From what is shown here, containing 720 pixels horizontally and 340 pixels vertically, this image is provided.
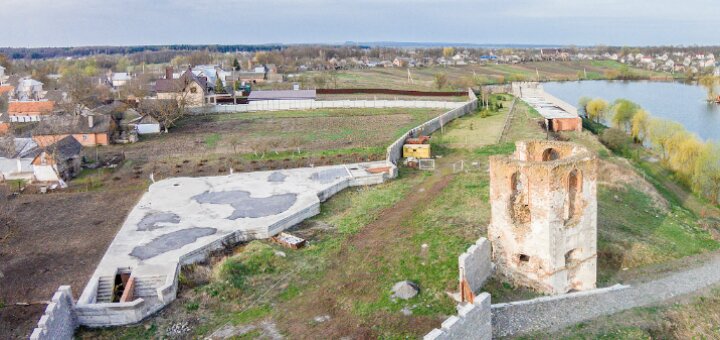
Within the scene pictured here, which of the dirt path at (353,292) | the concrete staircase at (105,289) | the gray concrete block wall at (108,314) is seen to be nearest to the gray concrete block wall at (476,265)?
the dirt path at (353,292)

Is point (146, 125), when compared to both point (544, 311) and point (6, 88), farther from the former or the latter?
point (6, 88)

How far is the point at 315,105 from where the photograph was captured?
57.0m

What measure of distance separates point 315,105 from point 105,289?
39.4 metres

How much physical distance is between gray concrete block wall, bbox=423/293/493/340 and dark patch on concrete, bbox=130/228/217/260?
462 inches

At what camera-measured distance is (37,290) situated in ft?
62.5

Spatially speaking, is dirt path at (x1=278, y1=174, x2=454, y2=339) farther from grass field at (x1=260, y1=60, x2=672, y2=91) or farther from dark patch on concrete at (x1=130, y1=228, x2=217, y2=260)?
grass field at (x1=260, y1=60, x2=672, y2=91)

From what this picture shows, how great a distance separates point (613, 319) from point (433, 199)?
1112cm

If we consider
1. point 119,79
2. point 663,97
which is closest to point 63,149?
point 119,79

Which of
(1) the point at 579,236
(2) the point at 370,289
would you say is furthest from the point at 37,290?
(1) the point at 579,236

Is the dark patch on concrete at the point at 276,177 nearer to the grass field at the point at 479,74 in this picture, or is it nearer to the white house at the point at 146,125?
the white house at the point at 146,125

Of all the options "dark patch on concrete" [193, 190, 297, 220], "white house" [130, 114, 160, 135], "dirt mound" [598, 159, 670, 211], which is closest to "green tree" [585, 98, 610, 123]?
"dirt mound" [598, 159, 670, 211]

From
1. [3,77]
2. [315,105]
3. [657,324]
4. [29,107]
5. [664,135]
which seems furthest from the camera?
[3,77]

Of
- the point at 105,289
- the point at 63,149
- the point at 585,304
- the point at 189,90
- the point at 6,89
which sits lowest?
the point at 105,289

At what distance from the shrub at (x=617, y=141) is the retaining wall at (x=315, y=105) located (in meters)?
15.2
